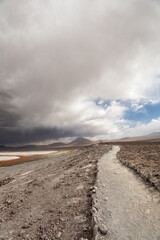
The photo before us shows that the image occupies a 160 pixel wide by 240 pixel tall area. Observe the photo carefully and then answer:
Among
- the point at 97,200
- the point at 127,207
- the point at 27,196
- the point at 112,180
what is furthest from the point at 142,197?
the point at 27,196

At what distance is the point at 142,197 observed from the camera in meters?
7.69

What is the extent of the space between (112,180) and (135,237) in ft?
21.4

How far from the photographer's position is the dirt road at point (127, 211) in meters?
5.23

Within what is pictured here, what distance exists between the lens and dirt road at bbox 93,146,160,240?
5230 millimetres

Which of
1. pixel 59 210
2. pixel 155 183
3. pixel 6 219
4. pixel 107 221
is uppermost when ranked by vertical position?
pixel 155 183

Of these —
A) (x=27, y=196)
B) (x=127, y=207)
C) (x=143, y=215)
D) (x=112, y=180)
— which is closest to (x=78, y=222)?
(x=127, y=207)

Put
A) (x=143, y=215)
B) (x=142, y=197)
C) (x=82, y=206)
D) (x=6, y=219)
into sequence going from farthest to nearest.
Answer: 1. (x=6, y=219)
2. (x=82, y=206)
3. (x=142, y=197)
4. (x=143, y=215)

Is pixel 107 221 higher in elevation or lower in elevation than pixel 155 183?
lower

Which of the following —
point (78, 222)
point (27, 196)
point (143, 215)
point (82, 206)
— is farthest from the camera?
point (27, 196)

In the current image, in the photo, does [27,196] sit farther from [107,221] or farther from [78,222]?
[107,221]

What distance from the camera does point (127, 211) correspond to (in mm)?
6680

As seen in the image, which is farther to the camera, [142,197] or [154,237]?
[142,197]

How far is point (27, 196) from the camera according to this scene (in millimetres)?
12352

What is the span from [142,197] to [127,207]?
145 centimetres
